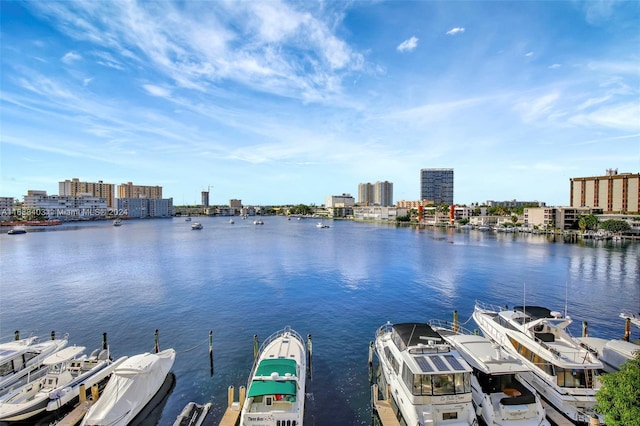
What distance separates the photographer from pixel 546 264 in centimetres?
6400

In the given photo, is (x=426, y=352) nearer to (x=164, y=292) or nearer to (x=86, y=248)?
(x=164, y=292)

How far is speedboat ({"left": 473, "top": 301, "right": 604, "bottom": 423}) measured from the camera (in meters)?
15.4

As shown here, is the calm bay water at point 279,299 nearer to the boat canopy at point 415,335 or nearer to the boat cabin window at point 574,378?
the boat canopy at point 415,335

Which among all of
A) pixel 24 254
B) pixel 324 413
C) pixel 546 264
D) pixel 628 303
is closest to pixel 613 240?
pixel 546 264

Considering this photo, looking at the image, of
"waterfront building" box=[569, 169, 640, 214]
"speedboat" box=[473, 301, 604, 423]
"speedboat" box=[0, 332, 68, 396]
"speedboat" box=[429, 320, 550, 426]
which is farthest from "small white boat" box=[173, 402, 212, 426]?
"waterfront building" box=[569, 169, 640, 214]

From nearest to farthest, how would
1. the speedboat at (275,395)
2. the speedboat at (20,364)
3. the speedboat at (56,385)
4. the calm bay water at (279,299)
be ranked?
the speedboat at (275,395)
the speedboat at (56,385)
the speedboat at (20,364)
the calm bay water at (279,299)

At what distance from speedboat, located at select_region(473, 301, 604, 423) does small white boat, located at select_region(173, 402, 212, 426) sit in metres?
15.9

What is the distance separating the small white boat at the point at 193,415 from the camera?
16.0 metres

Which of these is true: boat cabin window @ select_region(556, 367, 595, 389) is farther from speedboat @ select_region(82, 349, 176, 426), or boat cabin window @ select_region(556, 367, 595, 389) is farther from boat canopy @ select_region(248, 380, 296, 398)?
speedboat @ select_region(82, 349, 176, 426)

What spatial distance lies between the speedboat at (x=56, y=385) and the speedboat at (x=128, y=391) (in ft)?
7.25

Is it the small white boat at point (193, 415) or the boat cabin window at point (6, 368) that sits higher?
the boat cabin window at point (6, 368)

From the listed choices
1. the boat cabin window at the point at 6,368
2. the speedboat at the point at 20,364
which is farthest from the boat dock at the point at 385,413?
the boat cabin window at the point at 6,368

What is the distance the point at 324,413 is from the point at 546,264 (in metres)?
63.6

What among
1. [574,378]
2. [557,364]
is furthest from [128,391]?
[574,378]
